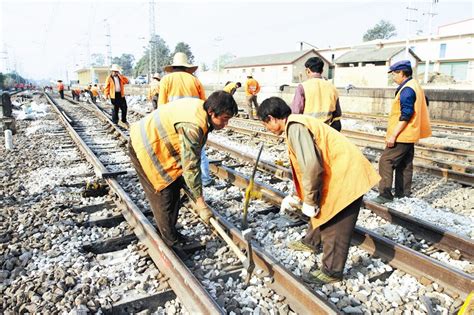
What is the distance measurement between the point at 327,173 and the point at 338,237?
0.57 meters

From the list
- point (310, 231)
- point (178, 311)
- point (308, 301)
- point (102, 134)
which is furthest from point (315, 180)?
point (102, 134)

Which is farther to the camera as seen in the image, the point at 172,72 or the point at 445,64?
the point at 445,64

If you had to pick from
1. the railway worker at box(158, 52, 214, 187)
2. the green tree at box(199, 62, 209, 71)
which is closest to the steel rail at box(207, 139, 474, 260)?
the railway worker at box(158, 52, 214, 187)

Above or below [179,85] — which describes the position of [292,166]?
below

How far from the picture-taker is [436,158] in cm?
764

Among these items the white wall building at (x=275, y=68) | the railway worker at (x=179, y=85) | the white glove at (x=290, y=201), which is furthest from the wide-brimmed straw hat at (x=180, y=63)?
the white wall building at (x=275, y=68)

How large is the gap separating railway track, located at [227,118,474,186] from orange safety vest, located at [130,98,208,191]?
481cm

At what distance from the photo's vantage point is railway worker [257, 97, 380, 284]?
274 cm

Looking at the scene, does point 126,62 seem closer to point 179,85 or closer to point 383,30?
point 383,30

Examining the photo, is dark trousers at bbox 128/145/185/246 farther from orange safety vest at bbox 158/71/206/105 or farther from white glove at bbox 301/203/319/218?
orange safety vest at bbox 158/71/206/105

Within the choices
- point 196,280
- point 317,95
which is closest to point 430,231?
point 317,95

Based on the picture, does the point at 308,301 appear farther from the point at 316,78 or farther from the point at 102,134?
the point at 102,134

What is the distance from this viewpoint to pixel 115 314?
286 cm

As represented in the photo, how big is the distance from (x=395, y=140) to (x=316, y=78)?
1.37 meters
